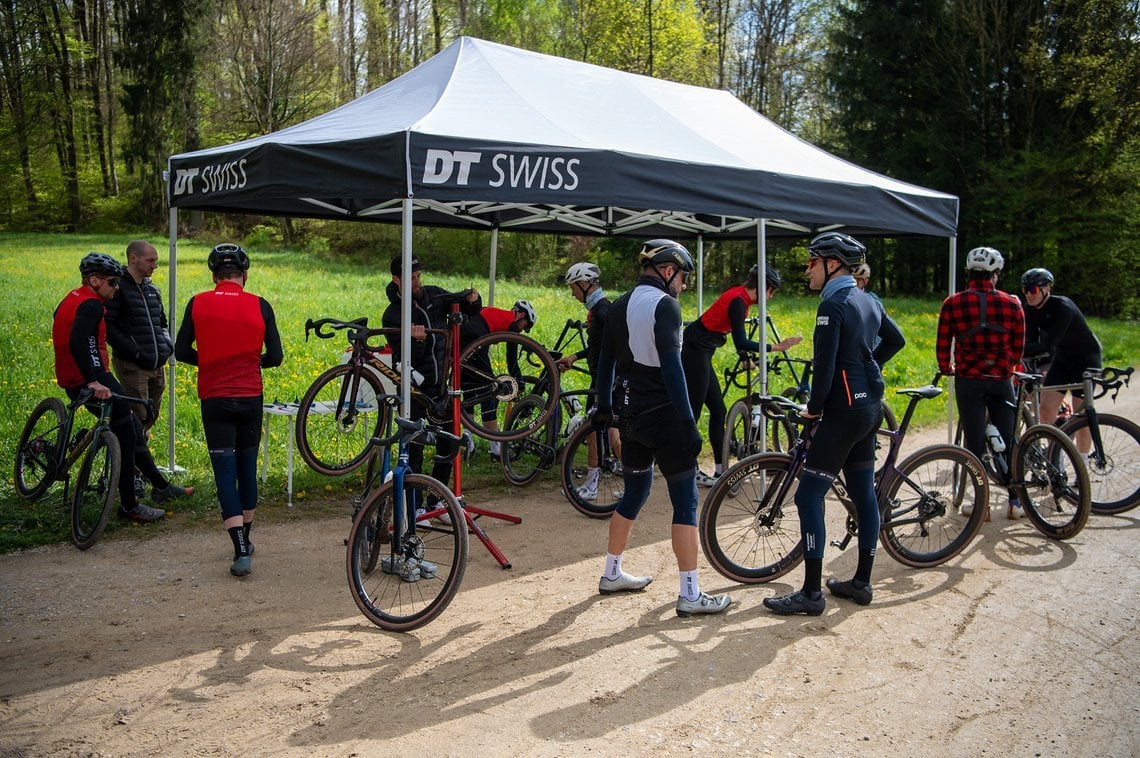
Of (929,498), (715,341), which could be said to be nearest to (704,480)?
(715,341)

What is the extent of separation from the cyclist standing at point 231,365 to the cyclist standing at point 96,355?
109cm

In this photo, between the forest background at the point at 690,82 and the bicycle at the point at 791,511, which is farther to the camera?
the forest background at the point at 690,82

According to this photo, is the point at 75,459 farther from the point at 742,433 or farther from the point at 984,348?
the point at 984,348

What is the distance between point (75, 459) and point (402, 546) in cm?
308

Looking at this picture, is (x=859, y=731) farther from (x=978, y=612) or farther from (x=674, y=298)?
(x=674, y=298)

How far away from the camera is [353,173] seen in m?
5.42

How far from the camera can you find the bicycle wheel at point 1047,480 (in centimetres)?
617

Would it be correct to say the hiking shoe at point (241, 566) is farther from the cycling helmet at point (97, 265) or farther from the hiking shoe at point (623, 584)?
the cycling helmet at point (97, 265)

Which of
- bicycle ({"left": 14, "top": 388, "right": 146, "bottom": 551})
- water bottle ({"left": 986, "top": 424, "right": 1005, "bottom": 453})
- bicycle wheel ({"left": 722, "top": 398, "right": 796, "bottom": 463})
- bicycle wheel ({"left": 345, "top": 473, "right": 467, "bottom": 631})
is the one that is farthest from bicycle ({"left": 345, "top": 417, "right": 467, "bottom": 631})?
water bottle ({"left": 986, "top": 424, "right": 1005, "bottom": 453})

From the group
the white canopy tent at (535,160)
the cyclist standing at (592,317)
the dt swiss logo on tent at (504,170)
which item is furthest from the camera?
the cyclist standing at (592,317)

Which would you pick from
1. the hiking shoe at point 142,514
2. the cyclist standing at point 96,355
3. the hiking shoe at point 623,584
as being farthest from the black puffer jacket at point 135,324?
the hiking shoe at point 623,584

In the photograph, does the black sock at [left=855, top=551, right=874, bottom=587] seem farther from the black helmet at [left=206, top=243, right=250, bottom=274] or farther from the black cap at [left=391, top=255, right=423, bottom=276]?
the black helmet at [left=206, top=243, right=250, bottom=274]

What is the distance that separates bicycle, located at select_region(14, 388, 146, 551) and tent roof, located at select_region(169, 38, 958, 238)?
1.81m

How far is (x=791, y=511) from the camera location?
5.96m
